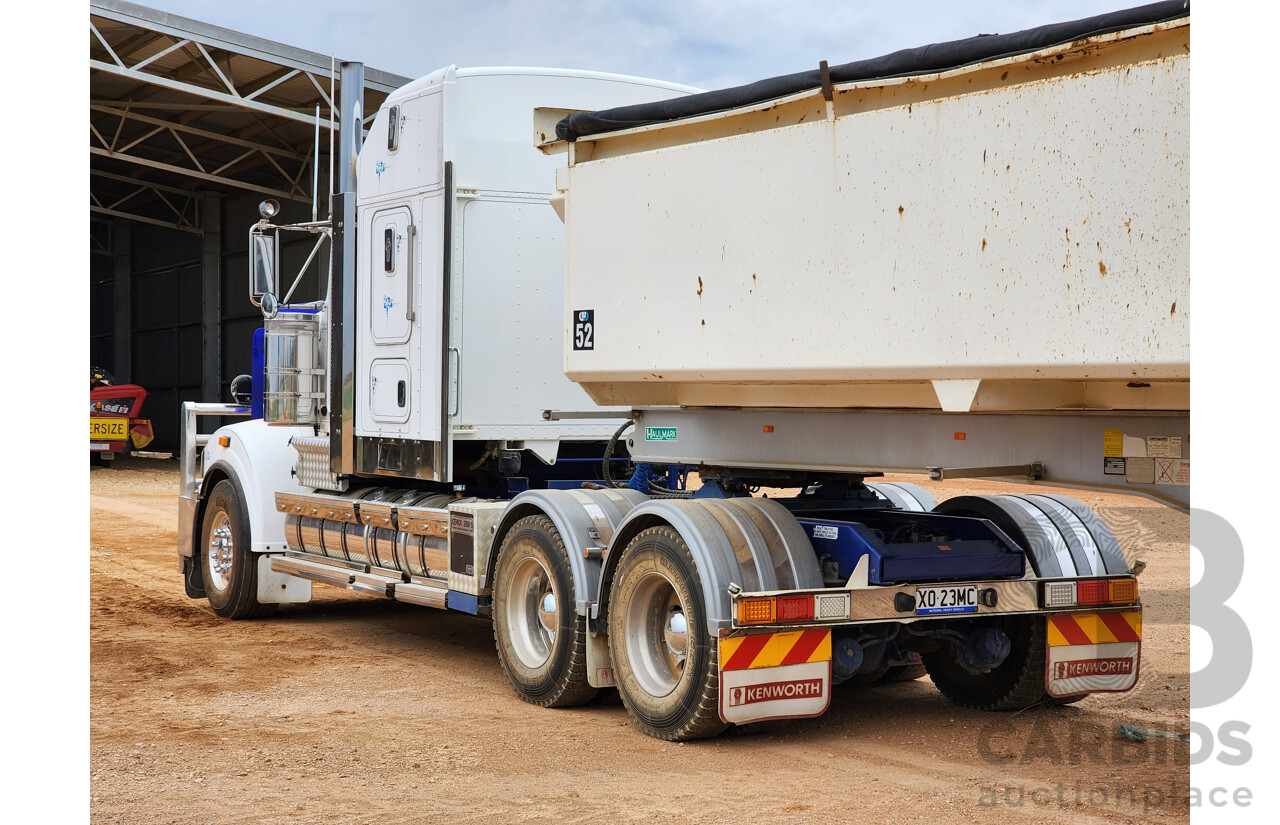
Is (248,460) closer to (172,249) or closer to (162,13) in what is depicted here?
(162,13)

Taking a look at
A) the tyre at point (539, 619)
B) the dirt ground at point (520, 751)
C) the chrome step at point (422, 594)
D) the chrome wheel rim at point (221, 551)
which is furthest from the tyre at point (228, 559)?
the tyre at point (539, 619)

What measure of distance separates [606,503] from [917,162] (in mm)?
2624

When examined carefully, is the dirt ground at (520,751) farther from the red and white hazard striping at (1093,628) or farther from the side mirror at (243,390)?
the side mirror at (243,390)

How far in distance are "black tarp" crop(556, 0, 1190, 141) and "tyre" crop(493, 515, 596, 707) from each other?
2.10m

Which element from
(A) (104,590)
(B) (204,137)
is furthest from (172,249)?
(A) (104,590)

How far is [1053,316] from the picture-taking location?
15.4 ft

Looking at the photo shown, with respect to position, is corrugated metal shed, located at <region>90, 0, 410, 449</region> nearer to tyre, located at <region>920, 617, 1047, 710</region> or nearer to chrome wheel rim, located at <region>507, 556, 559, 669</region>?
chrome wheel rim, located at <region>507, 556, 559, 669</region>

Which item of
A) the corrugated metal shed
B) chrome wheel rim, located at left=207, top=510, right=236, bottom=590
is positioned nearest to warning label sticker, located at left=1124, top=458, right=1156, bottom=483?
chrome wheel rim, located at left=207, top=510, right=236, bottom=590

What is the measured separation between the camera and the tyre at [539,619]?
6.72m

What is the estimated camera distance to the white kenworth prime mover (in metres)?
4.69

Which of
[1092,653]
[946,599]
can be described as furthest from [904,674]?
[946,599]

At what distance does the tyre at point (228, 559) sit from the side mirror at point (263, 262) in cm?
179

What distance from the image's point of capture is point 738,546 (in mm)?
5828

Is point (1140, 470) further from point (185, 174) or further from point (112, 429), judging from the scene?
point (112, 429)
